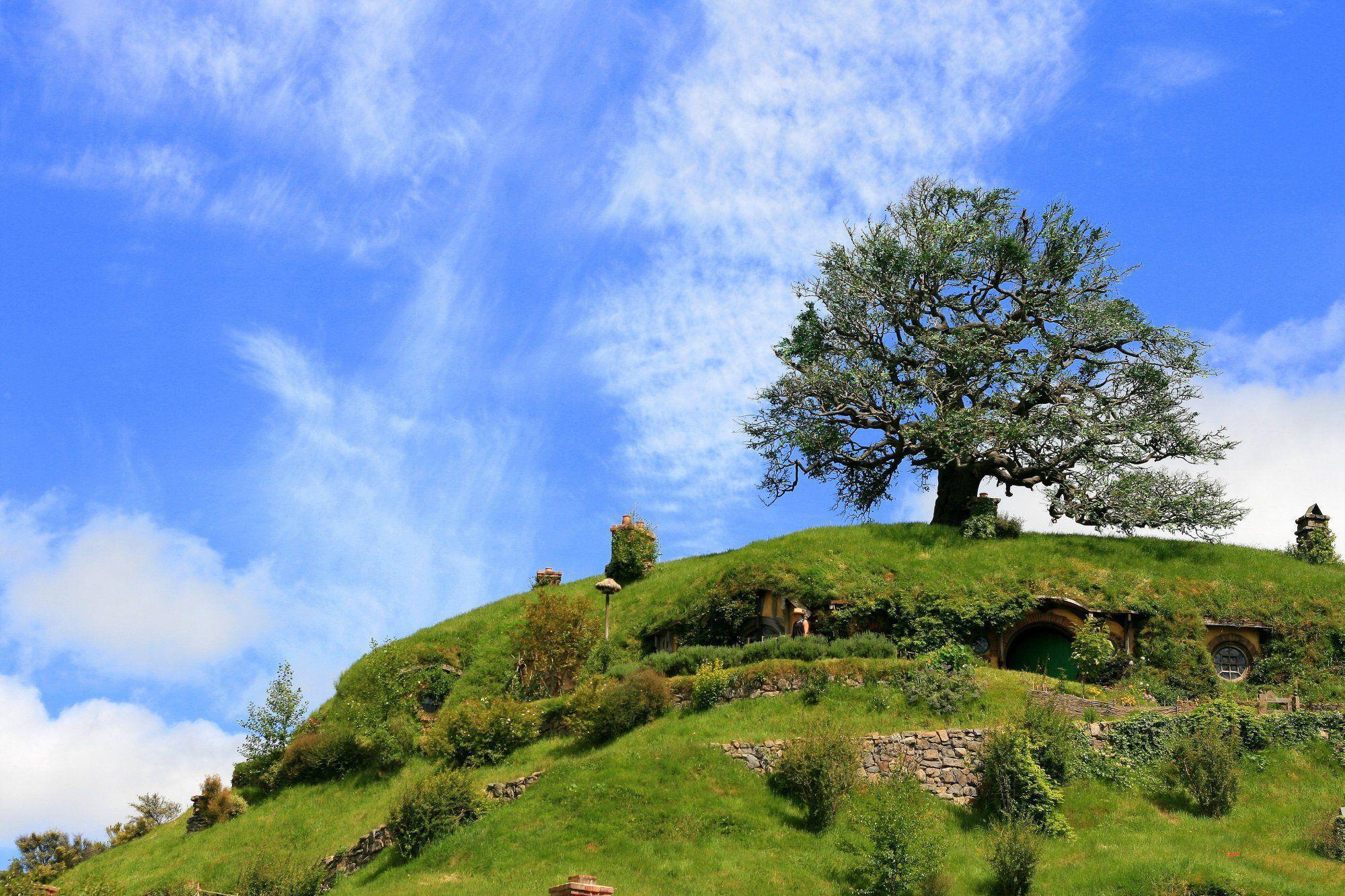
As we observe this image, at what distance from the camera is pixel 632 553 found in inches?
1834

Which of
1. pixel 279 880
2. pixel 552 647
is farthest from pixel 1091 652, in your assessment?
pixel 279 880

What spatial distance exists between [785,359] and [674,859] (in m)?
29.5

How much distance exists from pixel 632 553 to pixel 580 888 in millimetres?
27332

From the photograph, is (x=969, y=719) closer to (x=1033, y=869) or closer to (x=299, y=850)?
(x=1033, y=869)

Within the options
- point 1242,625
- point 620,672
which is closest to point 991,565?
point 1242,625

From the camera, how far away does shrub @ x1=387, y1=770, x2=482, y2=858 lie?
26.7m

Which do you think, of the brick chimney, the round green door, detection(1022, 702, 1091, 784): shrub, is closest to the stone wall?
detection(1022, 702, 1091, 784): shrub

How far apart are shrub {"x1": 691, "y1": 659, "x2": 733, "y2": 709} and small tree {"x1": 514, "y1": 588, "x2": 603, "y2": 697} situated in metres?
7.44

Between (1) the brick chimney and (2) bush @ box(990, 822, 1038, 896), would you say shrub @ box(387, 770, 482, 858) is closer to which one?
(1) the brick chimney

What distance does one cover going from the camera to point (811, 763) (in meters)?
26.2

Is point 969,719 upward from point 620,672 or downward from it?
downward

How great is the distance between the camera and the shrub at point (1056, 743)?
27.0 m

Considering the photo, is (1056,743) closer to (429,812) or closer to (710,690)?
(710,690)

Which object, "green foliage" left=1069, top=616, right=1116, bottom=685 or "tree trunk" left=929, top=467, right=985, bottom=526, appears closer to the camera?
"green foliage" left=1069, top=616, right=1116, bottom=685
